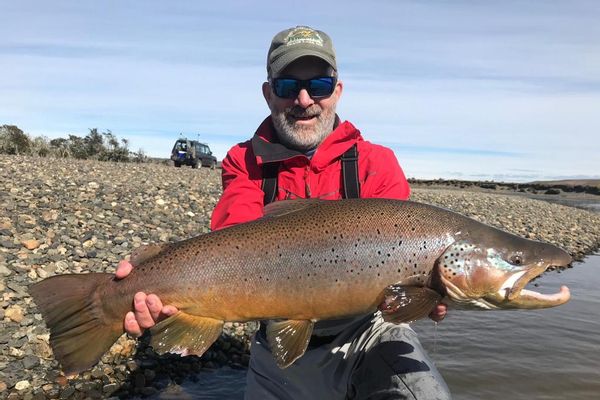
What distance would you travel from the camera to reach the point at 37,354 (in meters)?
5.31

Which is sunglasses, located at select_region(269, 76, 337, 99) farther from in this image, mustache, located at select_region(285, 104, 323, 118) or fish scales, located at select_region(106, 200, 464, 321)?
fish scales, located at select_region(106, 200, 464, 321)

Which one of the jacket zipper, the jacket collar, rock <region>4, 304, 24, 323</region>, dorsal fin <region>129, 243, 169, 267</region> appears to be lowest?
rock <region>4, 304, 24, 323</region>

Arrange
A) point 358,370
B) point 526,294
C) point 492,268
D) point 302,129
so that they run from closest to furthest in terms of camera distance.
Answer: point 526,294
point 492,268
point 358,370
point 302,129

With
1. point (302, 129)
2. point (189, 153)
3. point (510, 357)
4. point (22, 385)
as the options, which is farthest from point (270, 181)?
point (189, 153)

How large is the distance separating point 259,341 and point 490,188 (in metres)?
69.7

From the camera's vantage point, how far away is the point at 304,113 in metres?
4.33

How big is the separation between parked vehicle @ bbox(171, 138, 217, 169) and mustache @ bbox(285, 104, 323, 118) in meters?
31.8

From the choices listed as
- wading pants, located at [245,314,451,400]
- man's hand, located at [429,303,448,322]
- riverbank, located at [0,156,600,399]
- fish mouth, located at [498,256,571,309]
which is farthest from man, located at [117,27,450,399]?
riverbank, located at [0,156,600,399]

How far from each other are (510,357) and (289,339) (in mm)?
5231

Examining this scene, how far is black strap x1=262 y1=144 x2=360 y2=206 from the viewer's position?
4.24 metres

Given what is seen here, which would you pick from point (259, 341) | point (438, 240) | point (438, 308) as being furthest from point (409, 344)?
point (259, 341)

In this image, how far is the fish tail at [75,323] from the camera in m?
3.37

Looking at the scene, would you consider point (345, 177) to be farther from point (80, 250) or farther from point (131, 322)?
point (80, 250)

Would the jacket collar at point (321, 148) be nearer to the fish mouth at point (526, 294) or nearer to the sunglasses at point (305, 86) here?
the sunglasses at point (305, 86)
